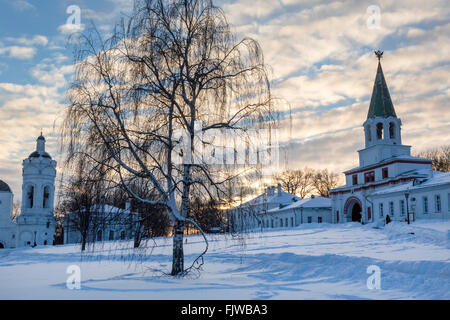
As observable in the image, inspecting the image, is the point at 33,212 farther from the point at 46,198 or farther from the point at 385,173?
the point at 385,173

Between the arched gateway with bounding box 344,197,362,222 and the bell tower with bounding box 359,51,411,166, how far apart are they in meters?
5.46

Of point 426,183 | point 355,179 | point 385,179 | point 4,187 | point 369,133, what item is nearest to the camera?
point 426,183

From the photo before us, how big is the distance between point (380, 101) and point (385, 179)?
11410 millimetres

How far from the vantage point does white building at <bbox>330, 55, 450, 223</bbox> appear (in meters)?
40.4

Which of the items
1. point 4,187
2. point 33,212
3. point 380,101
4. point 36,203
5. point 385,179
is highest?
point 380,101

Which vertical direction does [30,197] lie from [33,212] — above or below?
above

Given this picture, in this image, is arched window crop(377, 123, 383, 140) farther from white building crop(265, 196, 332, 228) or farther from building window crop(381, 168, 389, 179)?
white building crop(265, 196, 332, 228)

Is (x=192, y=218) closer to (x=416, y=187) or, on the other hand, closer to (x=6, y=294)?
(x=6, y=294)

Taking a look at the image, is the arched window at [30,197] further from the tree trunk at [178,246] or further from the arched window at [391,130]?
the tree trunk at [178,246]

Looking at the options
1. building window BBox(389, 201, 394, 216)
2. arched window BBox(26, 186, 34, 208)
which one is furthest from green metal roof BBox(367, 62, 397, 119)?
arched window BBox(26, 186, 34, 208)

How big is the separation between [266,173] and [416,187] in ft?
111

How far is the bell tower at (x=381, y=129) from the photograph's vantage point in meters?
52.9

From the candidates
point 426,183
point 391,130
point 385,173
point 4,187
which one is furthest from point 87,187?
point 4,187

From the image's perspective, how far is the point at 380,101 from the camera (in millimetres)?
54656
